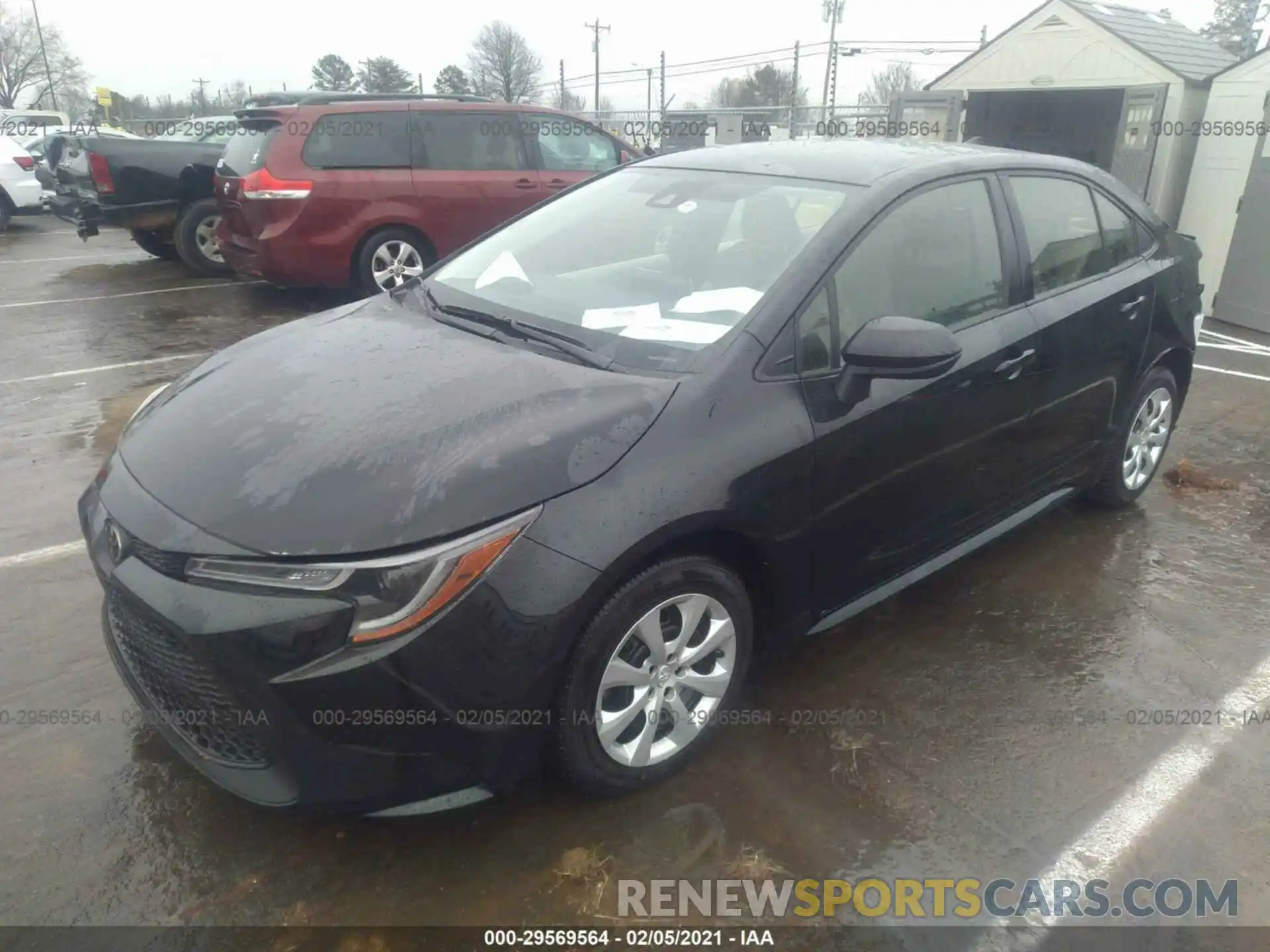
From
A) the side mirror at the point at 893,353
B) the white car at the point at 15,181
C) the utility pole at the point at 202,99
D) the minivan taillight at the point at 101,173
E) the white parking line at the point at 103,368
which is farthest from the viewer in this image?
the utility pole at the point at 202,99

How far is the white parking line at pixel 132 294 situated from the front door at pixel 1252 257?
970 centimetres

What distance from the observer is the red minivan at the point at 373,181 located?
7480mm

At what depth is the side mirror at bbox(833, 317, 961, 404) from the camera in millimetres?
2467

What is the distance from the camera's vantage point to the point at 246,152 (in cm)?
773

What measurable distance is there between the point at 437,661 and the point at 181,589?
59cm

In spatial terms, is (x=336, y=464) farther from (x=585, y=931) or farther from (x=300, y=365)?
(x=585, y=931)

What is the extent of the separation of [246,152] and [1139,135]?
876cm

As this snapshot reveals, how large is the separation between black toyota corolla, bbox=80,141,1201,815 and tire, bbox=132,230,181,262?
8833mm

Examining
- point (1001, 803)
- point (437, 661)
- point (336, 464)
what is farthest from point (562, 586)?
point (1001, 803)

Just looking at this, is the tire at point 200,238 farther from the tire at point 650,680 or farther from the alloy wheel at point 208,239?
the tire at point 650,680

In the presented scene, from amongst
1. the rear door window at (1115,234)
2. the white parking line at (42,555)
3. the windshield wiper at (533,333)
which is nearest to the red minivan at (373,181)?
the white parking line at (42,555)

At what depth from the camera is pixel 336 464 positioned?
2098 mm

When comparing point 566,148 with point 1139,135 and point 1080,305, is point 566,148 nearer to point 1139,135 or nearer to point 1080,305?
point 1139,135

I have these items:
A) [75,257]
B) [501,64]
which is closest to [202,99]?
[501,64]
